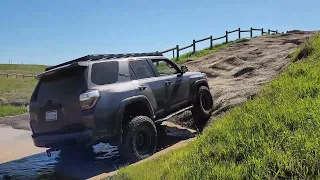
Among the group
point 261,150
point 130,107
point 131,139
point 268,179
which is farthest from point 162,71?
point 268,179

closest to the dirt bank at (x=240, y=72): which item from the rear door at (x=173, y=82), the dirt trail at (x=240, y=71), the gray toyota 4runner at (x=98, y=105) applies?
the dirt trail at (x=240, y=71)

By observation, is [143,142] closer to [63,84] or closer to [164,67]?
[63,84]

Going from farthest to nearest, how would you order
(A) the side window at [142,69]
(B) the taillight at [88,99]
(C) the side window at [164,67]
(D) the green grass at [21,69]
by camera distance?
(D) the green grass at [21,69] → (C) the side window at [164,67] → (A) the side window at [142,69] → (B) the taillight at [88,99]

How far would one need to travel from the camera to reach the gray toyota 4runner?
6090mm

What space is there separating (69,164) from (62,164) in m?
0.18

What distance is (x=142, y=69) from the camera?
7.69m

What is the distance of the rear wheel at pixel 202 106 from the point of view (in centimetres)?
937

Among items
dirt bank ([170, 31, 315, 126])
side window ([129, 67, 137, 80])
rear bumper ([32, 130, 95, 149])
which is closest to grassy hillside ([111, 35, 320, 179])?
rear bumper ([32, 130, 95, 149])

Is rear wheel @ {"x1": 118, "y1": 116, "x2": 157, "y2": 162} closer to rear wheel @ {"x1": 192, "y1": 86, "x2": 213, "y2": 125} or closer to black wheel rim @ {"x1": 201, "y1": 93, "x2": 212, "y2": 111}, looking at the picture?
rear wheel @ {"x1": 192, "y1": 86, "x2": 213, "y2": 125}

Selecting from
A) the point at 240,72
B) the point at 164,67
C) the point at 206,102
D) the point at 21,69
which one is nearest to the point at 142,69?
the point at 164,67

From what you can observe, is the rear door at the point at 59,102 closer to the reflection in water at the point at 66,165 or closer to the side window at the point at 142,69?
the reflection in water at the point at 66,165

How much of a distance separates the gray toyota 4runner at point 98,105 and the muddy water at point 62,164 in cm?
55

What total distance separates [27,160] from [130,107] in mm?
2834

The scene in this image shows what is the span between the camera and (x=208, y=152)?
4336 mm
